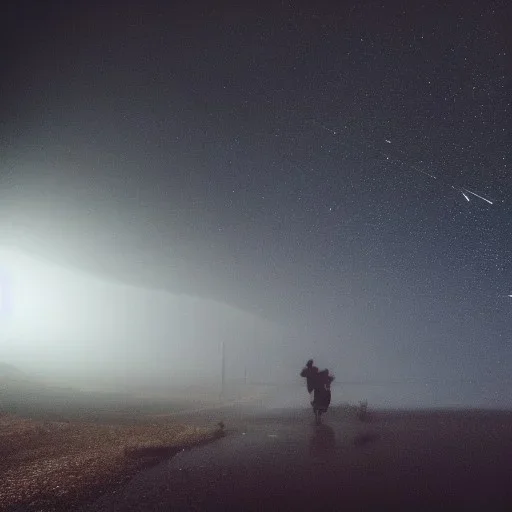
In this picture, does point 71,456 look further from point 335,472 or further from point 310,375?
point 310,375

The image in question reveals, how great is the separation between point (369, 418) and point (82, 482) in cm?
Answer: 975

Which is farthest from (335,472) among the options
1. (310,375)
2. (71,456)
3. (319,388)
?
(71,456)

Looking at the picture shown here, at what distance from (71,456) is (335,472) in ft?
21.0

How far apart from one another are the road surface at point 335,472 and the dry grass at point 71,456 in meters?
0.61

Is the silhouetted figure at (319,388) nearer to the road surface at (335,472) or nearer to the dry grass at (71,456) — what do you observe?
the road surface at (335,472)

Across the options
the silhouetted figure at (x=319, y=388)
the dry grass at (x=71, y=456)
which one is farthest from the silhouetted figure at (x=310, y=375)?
the dry grass at (x=71, y=456)

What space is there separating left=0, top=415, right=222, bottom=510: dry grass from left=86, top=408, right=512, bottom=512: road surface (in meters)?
0.61

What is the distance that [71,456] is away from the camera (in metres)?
8.70

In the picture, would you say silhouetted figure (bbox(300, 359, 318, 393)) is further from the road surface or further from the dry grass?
the dry grass

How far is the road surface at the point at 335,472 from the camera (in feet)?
19.0

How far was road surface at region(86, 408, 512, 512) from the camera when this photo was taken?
5777 millimetres

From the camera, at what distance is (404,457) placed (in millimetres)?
8109

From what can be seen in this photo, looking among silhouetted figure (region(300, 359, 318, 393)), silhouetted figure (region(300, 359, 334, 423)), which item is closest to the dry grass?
silhouetted figure (region(300, 359, 334, 423))

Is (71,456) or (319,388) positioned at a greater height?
(319,388)
